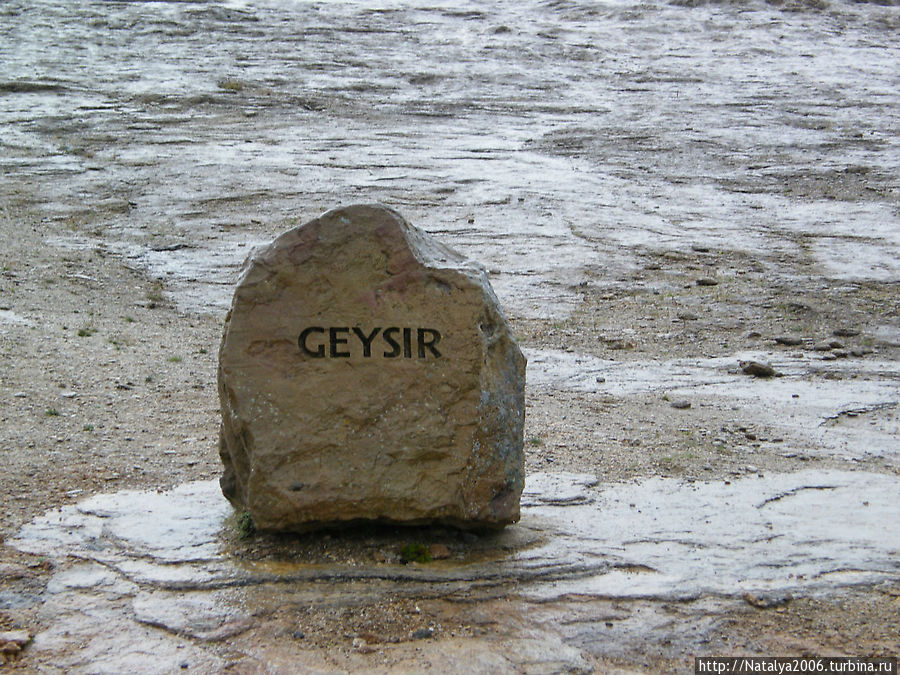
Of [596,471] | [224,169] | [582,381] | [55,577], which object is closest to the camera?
[55,577]

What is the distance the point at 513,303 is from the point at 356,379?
540 centimetres

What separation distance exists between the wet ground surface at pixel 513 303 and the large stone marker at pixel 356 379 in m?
0.31

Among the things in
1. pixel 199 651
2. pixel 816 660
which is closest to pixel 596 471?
pixel 816 660

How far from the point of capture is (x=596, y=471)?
523 centimetres

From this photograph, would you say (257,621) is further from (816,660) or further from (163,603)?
(816,660)

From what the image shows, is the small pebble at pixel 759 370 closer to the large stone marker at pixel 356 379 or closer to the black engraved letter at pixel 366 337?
the large stone marker at pixel 356 379

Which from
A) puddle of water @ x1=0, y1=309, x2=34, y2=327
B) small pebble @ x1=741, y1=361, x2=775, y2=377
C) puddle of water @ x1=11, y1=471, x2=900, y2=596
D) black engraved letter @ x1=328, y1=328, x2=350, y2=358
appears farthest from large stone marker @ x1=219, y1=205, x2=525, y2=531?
puddle of water @ x1=0, y1=309, x2=34, y2=327

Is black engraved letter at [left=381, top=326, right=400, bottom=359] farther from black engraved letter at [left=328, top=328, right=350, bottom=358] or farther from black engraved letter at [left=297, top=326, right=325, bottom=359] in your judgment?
black engraved letter at [left=297, top=326, right=325, bottom=359]

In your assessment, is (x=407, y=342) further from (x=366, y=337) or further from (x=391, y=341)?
(x=366, y=337)

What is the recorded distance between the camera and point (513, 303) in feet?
30.1

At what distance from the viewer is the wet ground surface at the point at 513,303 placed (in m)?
3.66

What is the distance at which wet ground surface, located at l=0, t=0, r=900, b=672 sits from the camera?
366 centimetres

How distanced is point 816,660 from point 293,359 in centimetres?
233

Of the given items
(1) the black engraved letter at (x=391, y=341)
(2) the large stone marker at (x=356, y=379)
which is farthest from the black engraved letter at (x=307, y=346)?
(1) the black engraved letter at (x=391, y=341)
